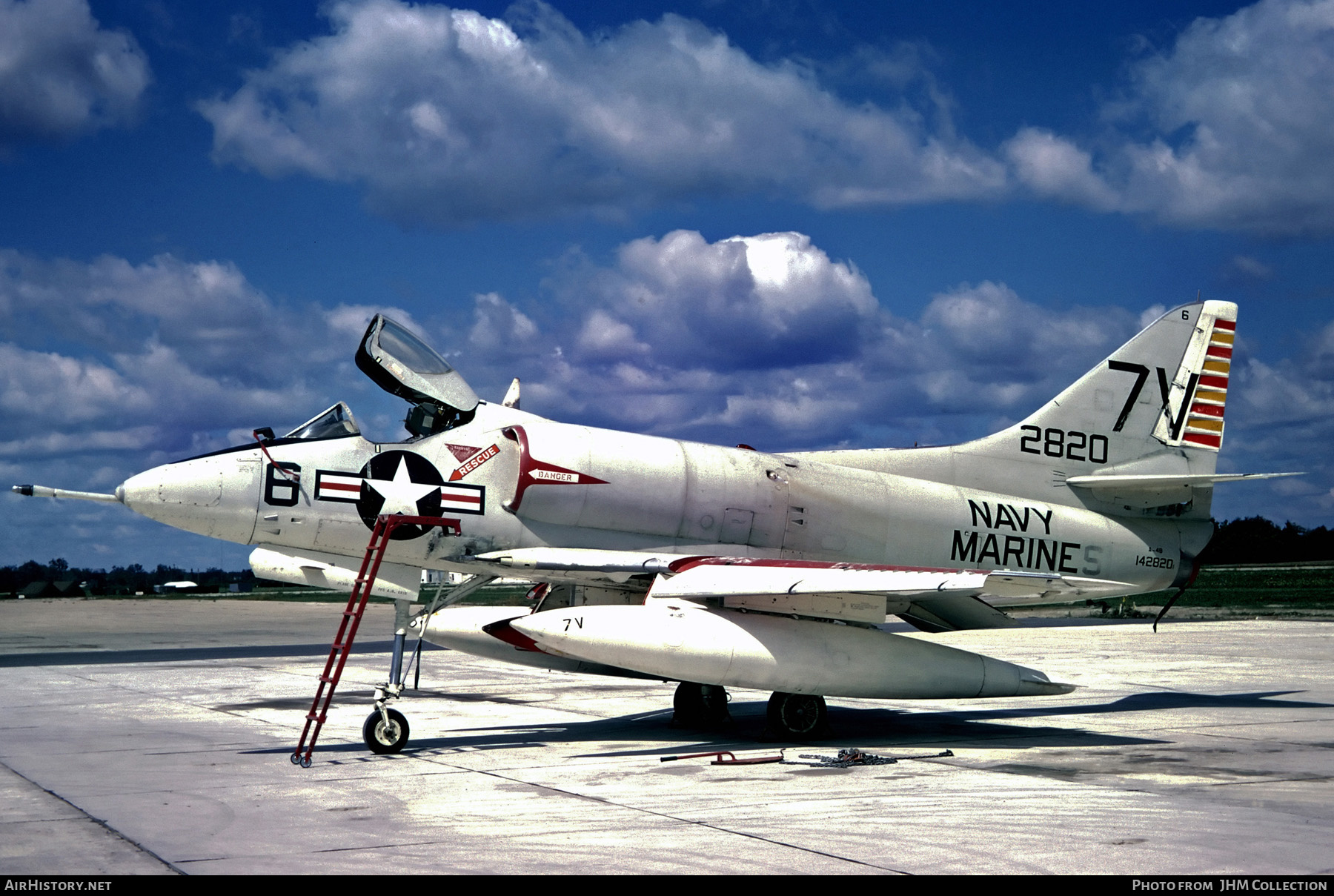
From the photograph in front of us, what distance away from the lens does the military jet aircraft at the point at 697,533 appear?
11.4m

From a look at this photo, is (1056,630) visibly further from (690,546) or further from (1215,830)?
(1215,830)

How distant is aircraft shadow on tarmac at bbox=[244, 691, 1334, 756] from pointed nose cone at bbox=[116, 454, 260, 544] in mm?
2253

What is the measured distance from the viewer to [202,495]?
450 inches

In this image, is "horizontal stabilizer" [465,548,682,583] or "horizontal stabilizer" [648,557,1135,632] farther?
"horizontal stabilizer" [465,548,682,583]

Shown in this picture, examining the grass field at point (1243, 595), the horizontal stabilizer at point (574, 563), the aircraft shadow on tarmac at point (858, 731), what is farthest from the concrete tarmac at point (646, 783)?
the grass field at point (1243, 595)

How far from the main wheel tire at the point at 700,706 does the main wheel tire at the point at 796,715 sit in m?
1.40

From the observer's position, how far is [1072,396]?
598 inches

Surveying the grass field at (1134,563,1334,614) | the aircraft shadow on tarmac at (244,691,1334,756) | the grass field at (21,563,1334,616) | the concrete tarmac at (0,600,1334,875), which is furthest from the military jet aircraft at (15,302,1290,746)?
the grass field at (1134,563,1334,614)

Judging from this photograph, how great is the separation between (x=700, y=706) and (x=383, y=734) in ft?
12.8

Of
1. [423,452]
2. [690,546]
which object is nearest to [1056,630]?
[690,546]

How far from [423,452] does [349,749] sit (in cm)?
305

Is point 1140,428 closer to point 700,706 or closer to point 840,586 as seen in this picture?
point 840,586

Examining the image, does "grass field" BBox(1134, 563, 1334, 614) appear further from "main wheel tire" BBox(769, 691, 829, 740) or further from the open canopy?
the open canopy

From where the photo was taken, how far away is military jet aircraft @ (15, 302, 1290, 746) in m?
11.4
